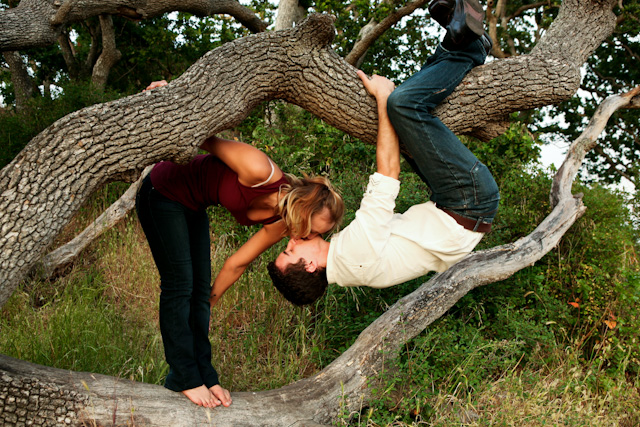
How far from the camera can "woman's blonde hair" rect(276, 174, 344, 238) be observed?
3.11 m

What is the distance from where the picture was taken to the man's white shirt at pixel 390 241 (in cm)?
301

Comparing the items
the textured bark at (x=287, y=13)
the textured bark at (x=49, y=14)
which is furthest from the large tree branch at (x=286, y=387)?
the textured bark at (x=287, y=13)

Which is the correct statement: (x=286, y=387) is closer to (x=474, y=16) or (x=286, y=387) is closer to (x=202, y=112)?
(x=202, y=112)

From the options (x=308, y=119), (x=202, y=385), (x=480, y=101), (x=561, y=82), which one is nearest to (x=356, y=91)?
(x=480, y=101)

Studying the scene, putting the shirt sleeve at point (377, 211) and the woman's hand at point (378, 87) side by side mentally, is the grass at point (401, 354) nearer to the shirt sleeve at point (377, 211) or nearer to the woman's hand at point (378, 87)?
the shirt sleeve at point (377, 211)

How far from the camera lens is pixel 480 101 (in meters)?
3.33

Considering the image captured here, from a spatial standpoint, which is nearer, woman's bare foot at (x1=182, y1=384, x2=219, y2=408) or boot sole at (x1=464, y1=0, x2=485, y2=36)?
boot sole at (x1=464, y1=0, x2=485, y2=36)

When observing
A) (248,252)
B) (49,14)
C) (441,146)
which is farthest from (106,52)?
(441,146)


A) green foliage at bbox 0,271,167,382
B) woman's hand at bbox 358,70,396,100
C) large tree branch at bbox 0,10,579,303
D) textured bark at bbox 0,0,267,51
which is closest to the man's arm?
woman's hand at bbox 358,70,396,100

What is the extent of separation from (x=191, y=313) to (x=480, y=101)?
2369 millimetres

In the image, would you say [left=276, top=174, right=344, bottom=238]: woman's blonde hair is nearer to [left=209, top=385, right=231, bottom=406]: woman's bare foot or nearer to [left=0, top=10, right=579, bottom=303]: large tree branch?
[left=0, top=10, right=579, bottom=303]: large tree branch

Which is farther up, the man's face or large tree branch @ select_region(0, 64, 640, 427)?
the man's face

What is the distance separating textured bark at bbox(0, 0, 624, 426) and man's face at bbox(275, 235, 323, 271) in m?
0.76

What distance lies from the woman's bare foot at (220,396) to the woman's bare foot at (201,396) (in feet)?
0.14
